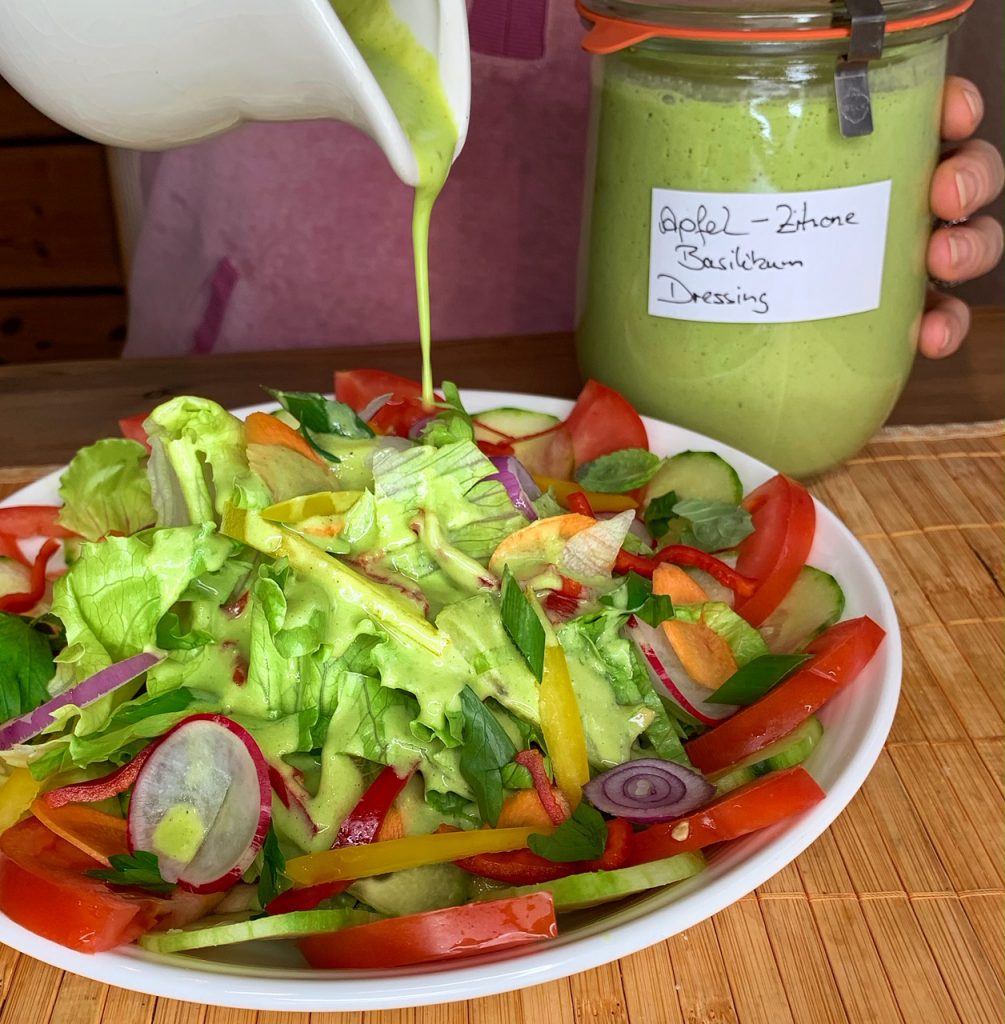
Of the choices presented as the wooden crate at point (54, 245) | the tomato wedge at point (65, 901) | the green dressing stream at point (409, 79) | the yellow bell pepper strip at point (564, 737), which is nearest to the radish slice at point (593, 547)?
the yellow bell pepper strip at point (564, 737)

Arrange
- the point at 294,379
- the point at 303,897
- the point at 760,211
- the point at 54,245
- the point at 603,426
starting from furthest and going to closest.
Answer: the point at 54,245 → the point at 294,379 → the point at 603,426 → the point at 760,211 → the point at 303,897

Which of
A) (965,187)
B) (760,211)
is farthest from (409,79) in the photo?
(965,187)

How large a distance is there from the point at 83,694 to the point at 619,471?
2.12ft

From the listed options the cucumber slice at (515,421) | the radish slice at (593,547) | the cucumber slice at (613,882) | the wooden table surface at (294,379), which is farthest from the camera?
the wooden table surface at (294,379)

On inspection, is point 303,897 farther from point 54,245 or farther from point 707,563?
point 54,245

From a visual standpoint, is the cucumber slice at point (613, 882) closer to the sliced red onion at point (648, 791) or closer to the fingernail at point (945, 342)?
the sliced red onion at point (648, 791)

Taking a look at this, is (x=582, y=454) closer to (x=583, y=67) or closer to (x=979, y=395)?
(x=979, y=395)

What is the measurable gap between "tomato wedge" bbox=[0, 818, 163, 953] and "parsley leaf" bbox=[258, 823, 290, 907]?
78mm

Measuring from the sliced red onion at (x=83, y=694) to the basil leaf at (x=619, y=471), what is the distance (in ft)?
1.84

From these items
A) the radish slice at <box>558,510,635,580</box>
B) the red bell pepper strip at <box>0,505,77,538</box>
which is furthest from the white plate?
the red bell pepper strip at <box>0,505,77,538</box>

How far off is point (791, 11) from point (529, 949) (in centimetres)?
94

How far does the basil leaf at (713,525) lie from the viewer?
1.21m

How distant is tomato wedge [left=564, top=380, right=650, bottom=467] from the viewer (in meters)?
1.36

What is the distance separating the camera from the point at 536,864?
0.91 metres
